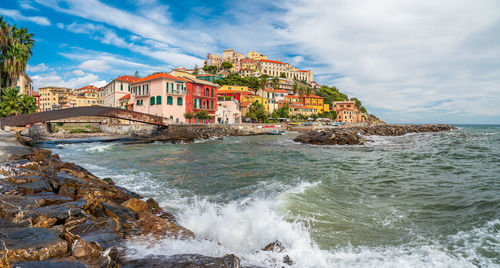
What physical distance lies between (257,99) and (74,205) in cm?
7458

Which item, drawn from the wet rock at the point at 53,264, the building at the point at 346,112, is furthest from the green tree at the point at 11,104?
the building at the point at 346,112

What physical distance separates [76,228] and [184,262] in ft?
7.93

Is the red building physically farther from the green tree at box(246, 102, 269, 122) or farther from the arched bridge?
the arched bridge

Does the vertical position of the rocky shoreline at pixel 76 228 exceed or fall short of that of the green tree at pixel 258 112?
it falls short

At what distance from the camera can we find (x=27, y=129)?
34531 mm

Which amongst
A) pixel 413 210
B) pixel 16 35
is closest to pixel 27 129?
pixel 16 35

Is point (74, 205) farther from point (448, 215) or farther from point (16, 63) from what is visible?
point (16, 63)

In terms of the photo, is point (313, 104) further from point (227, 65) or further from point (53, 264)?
point (53, 264)

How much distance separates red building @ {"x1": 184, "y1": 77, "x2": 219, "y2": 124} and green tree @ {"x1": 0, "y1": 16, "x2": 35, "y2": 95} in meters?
24.4

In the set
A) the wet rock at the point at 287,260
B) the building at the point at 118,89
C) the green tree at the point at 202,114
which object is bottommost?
the wet rock at the point at 287,260

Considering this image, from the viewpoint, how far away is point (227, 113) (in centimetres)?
6072

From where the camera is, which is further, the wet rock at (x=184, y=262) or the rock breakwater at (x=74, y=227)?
the wet rock at (x=184, y=262)

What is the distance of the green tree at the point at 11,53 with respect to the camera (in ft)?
111

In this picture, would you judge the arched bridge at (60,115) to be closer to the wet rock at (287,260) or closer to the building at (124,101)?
the building at (124,101)
